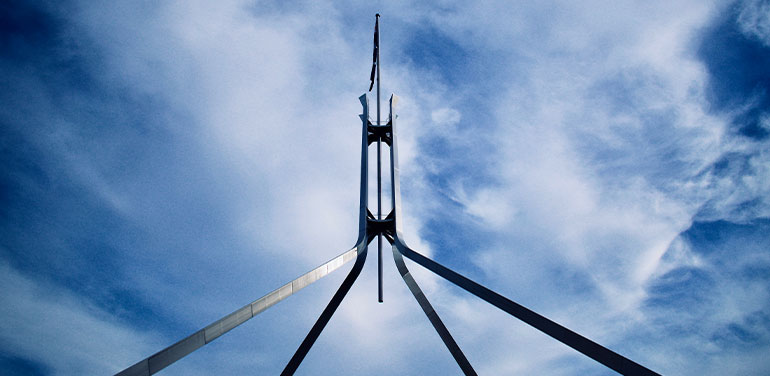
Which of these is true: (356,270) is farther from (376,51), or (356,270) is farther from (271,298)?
(376,51)

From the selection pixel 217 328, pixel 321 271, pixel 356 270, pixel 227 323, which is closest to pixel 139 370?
pixel 217 328

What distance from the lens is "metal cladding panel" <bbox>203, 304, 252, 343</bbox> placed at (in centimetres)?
1059

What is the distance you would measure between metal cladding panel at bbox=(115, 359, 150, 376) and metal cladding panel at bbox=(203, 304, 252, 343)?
1.73 metres

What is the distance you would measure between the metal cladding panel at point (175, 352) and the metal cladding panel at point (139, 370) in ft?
0.26

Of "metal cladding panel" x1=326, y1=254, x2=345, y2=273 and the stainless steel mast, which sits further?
"metal cladding panel" x1=326, y1=254, x2=345, y2=273

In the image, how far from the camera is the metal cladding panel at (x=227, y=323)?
10586mm

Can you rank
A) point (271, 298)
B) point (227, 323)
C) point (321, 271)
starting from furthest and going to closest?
1. point (321, 271)
2. point (271, 298)
3. point (227, 323)

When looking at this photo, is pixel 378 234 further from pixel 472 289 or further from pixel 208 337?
pixel 208 337

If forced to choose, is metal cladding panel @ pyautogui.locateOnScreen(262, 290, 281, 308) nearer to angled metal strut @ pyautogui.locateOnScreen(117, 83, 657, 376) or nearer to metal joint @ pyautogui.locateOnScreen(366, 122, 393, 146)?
angled metal strut @ pyautogui.locateOnScreen(117, 83, 657, 376)

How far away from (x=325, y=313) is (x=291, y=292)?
4798 millimetres

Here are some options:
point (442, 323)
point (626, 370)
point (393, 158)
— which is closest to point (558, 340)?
point (626, 370)

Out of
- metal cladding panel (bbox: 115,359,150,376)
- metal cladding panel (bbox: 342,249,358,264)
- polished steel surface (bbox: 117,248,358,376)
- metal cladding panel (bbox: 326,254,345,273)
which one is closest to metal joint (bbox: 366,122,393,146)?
metal cladding panel (bbox: 342,249,358,264)

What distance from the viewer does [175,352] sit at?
9.51m

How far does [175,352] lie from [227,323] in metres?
1.77
